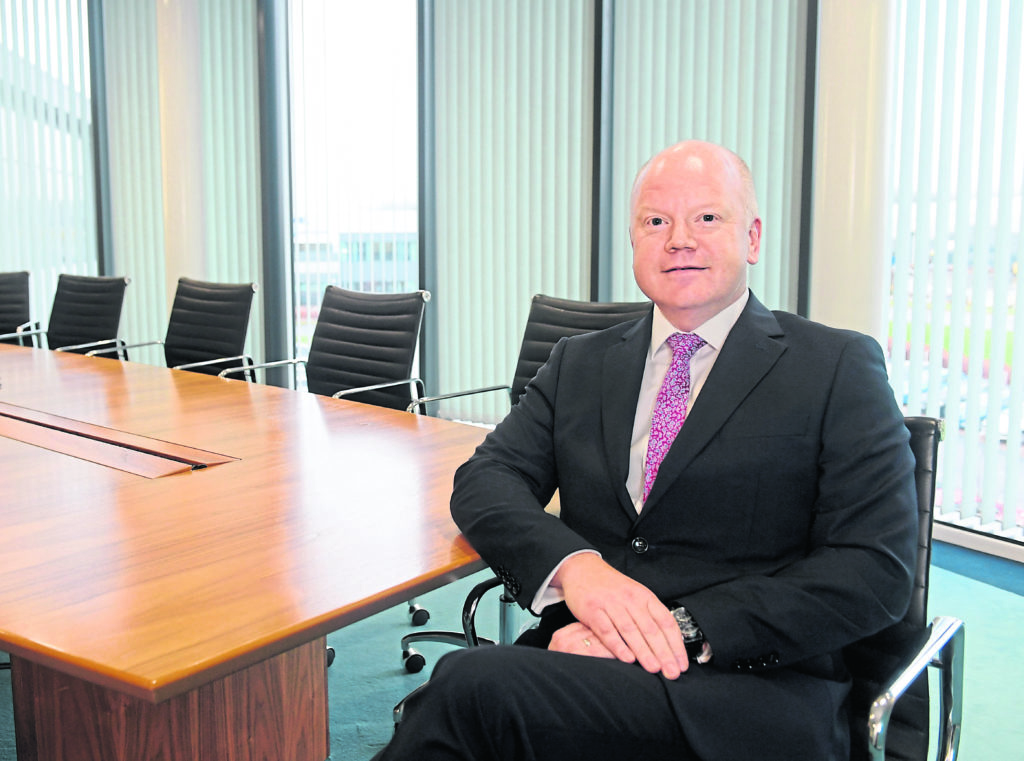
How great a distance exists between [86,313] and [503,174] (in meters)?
2.42

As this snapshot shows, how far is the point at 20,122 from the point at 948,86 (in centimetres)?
679

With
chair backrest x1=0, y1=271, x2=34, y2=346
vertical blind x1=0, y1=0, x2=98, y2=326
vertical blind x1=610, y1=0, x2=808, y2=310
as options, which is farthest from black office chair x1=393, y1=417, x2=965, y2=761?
vertical blind x1=0, y1=0, x2=98, y2=326

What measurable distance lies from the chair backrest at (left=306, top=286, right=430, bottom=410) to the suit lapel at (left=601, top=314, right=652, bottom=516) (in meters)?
1.72

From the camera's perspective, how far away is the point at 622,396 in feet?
5.59

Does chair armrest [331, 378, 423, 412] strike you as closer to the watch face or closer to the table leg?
the table leg

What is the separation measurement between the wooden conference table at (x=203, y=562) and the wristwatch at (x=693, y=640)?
36 cm

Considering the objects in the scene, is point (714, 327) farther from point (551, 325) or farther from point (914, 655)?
point (551, 325)

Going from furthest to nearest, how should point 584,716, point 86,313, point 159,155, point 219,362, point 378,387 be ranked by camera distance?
1. point 159,155
2. point 86,313
3. point 219,362
4. point 378,387
5. point 584,716

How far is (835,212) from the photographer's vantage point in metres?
3.71

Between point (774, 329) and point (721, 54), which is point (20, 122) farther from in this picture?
point (774, 329)

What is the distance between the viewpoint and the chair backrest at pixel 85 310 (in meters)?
4.89

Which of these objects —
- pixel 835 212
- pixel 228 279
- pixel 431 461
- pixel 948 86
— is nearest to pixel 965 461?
pixel 835 212

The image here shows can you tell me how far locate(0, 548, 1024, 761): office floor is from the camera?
7.82 ft

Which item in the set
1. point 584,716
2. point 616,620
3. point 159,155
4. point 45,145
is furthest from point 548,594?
point 45,145
